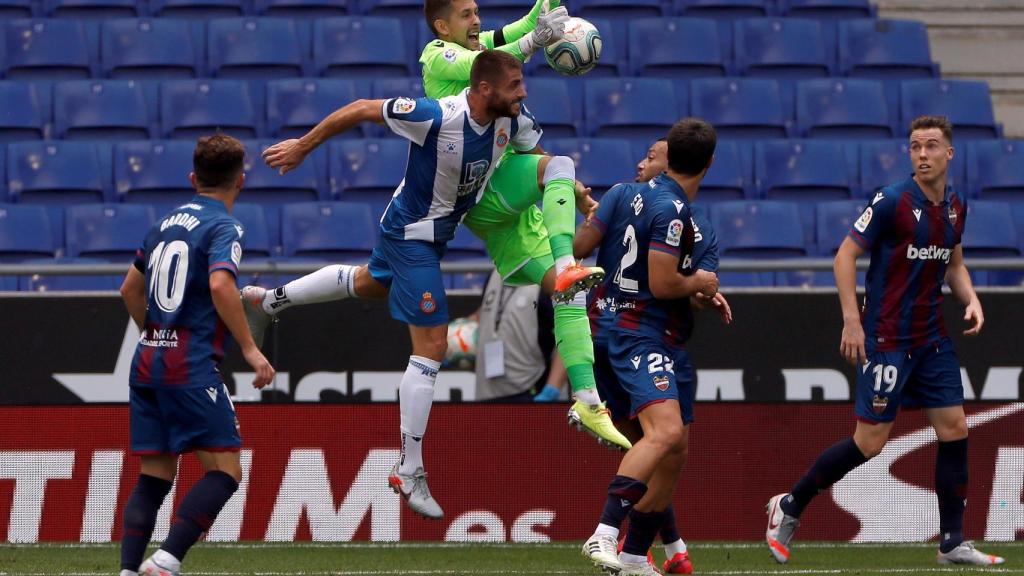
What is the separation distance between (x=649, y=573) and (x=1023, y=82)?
369 inches

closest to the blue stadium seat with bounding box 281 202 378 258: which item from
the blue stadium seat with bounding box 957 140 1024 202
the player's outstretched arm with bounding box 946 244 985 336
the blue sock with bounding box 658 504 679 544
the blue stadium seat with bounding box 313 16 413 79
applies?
the blue stadium seat with bounding box 313 16 413 79

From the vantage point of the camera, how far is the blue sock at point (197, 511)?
5.92m

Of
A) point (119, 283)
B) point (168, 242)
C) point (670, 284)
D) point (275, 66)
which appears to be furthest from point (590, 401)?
point (275, 66)

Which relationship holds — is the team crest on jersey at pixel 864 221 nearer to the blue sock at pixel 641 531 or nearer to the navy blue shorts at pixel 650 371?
the navy blue shorts at pixel 650 371

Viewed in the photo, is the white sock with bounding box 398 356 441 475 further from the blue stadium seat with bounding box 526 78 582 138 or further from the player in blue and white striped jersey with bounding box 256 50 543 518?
the blue stadium seat with bounding box 526 78 582 138

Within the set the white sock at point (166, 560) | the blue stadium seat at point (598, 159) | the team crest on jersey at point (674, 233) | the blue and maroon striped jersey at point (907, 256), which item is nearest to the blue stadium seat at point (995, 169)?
the blue stadium seat at point (598, 159)

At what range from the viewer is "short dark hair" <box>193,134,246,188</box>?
237 inches

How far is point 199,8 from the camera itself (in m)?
13.7

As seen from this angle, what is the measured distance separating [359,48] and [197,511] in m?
7.62

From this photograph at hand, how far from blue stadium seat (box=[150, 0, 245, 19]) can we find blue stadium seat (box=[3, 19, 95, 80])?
0.88 metres

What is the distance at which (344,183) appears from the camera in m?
12.0

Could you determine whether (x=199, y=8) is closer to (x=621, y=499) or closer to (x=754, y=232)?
(x=754, y=232)

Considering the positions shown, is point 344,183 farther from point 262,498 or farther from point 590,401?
point 590,401

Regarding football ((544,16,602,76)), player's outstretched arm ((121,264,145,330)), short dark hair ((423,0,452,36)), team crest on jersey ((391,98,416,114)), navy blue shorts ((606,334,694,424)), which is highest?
short dark hair ((423,0,452,36))
